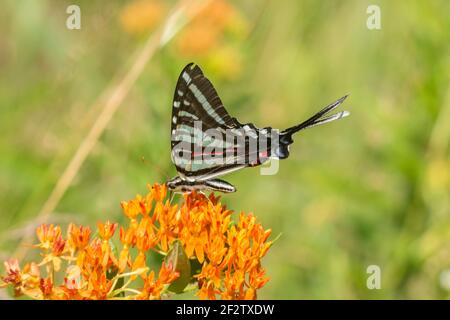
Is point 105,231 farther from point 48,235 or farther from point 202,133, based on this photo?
point 202,133

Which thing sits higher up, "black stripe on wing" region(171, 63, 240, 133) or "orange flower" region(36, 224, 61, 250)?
"black stripe on wing" region(171, 63, 240, 133)

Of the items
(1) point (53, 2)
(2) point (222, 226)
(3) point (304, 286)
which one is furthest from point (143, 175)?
(1) point (53, 2)

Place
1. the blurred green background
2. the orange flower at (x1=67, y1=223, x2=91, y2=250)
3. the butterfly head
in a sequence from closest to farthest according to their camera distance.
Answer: the orange flower at (x1=67, y1=223, x2=91, y2=250), the butterfly head, the blurred green background

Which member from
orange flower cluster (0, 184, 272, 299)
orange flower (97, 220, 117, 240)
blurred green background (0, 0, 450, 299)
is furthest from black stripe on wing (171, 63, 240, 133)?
blurred green background (0, 0, 450, 299)

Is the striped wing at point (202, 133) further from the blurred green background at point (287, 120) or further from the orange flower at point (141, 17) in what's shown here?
the orange flower at point (141, 17)

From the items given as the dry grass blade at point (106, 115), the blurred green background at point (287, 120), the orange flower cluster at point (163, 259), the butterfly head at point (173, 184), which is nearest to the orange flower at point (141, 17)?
the blurred green background at point (287, 120)

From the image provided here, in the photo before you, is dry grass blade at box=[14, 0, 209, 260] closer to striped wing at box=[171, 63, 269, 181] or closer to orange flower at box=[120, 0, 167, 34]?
striped wing at box=[171, 63, 269, 181]

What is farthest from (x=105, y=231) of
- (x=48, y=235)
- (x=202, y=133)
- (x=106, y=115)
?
(x=106, y=115)
